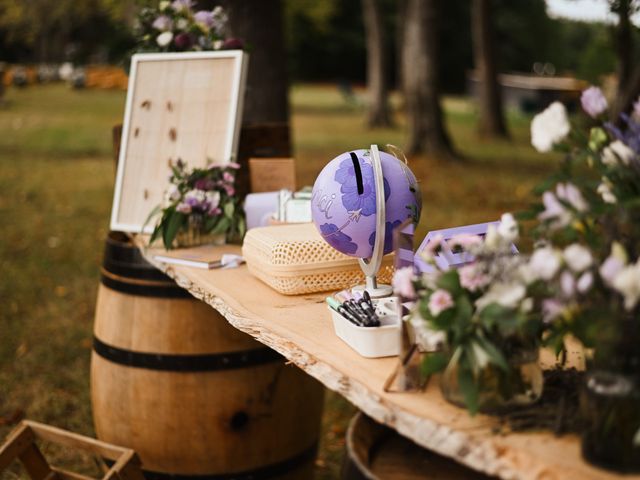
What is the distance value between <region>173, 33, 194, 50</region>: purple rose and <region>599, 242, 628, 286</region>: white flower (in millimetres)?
2658

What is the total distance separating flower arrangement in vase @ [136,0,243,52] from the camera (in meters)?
3.69

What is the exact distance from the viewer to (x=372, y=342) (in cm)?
195

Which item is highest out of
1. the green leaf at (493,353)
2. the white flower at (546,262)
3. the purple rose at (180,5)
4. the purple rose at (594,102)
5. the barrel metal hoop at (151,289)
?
the purple rose at (180,5)

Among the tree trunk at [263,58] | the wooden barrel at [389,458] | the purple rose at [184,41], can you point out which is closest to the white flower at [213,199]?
the purple rose at [184,41]

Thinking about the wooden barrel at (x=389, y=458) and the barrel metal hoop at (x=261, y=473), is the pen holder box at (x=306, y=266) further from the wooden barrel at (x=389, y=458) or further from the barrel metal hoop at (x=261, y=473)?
the barrel metal hoop at (x=261, y=473)

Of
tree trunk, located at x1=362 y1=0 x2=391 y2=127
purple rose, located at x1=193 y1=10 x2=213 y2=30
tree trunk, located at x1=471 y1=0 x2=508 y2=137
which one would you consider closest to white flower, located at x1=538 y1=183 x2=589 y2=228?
purple rose, located at x1=193 y1=10 x2=213 y2=30

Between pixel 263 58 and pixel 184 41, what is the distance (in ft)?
7.63

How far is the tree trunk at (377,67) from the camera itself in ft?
61.8

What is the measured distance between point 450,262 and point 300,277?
665 millimetres

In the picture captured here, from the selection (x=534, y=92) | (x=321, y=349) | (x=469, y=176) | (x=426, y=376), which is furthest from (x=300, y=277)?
(x=534, y=92)

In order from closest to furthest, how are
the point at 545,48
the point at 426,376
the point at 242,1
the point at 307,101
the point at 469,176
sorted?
the point at 426,376 < the point at 242,1 < the point at 469,176 < the point at 307,101 < the point at 545,48

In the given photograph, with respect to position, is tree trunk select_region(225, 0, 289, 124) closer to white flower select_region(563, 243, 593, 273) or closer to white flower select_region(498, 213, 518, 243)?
white flower select_region(498, 213, 518, 243)

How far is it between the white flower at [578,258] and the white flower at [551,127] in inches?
Result: 7.9

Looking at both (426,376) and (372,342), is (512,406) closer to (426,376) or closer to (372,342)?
(426,376)
